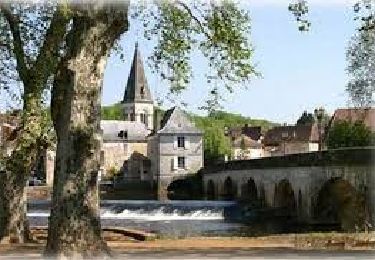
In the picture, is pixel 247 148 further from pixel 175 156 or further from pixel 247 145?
pixel 175 156

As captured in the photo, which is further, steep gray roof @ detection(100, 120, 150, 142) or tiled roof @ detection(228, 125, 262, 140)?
tiled roof @ detection(228, 125, 262, 140)

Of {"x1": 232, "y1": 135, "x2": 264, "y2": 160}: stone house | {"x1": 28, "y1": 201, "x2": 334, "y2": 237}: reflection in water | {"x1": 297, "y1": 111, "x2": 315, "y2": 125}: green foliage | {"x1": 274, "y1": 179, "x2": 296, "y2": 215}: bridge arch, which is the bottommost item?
{"x1": 28, "y1": 201, "x2": 334, "y2": 237}: reflection in water

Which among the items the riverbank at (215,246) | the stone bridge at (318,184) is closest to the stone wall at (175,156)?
the stone bridge at (318,184)

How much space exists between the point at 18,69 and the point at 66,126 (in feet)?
25.3

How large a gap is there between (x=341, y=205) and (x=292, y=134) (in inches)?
2677

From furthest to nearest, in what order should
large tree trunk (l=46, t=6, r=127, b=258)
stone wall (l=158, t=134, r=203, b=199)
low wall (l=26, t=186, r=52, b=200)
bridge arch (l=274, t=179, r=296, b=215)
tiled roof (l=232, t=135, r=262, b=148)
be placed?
tiled roof (l=232, t=135, r=262, b=148) → stone wall (l=158, t=134, r=203, b=199) → low wall (l=26, t=186, r=52, b=200) → bridge arch (l=274, t=179, r=296, b=215) → large tree trunk (l=46, t=6, r=127, b=258)

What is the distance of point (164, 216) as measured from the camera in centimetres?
3928

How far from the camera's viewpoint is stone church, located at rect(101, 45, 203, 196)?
7444cm

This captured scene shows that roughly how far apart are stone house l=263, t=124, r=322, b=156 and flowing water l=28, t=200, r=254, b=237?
52.0m

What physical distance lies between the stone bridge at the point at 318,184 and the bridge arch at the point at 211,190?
11.4 meters

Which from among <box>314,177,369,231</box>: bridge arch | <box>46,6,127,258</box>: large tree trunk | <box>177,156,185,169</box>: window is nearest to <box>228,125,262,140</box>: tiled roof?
<box>177,156,185,169</box>: window

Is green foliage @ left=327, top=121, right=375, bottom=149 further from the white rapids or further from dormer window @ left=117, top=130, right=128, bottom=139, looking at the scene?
dormer window @ left=117, top=130, right=128, bottom=139

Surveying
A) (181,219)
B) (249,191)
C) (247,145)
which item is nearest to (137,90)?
(247,145)

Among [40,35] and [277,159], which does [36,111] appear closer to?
[40,35]
